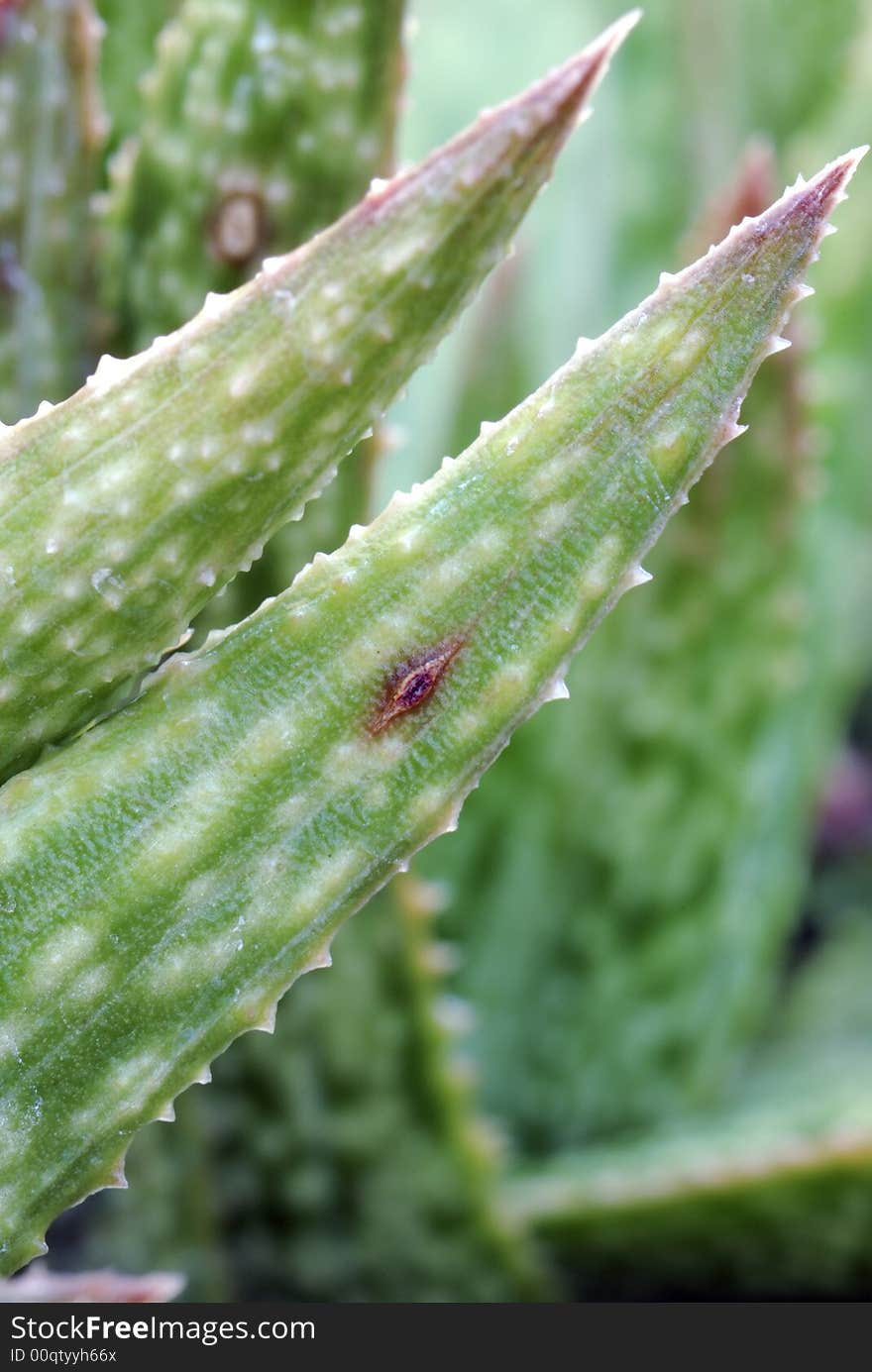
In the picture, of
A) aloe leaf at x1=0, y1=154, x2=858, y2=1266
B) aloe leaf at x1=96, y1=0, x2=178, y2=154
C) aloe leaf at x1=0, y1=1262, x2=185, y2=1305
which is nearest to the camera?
aloe leaf at x1=0, y1=154, x2=858, y2=1266

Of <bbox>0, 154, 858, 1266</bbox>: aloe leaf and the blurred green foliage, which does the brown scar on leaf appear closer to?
<bbox>0, 154, 858, 1266</bbox>: aloe leaf

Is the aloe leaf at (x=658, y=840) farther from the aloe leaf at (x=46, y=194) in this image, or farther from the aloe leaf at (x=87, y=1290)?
the aloe leaf at (x=87, y=1290)

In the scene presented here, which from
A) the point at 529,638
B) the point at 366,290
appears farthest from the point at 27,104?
the point at 529,638

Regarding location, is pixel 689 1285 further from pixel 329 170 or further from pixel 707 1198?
pixel 329 170

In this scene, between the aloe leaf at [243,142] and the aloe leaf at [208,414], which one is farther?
the aloe leaf at [243,142]

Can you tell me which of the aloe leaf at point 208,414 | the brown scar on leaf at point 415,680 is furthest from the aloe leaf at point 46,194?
the brown scar on leaf at point 415,680

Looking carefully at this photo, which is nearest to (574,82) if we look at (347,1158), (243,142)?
(243,142)

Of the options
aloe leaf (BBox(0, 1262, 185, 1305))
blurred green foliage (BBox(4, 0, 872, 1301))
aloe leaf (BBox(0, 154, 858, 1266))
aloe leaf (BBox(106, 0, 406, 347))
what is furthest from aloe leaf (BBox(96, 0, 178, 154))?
aloe leaf (BBox(0, 1262, 185, 1305))
